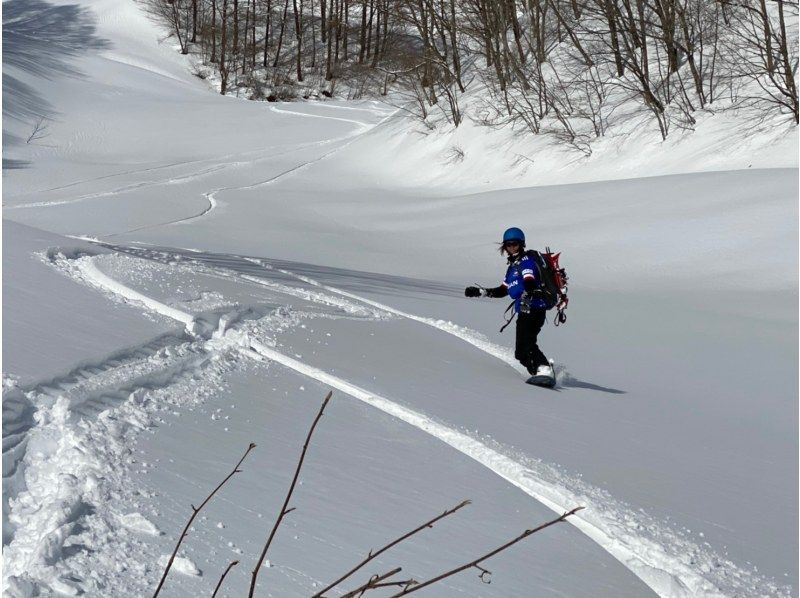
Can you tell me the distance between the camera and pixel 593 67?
23578 millimetres

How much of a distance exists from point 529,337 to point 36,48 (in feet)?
122

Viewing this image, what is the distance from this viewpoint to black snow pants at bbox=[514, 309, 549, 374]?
23.2 ft

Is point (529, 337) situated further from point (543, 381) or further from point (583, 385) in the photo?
point (583, 385)

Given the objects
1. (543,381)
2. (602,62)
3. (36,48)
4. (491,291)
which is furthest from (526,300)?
(36,48)

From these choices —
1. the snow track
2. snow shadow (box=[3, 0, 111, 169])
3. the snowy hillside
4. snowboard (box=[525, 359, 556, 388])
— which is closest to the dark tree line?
the snowy hillside

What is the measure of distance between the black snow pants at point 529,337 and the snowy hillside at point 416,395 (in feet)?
1.10

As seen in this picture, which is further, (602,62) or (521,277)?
(602,62)

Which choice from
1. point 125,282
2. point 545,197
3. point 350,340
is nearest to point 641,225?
point 545,197

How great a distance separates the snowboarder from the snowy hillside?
0.24m

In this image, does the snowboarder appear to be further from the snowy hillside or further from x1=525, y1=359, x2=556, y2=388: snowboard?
the snowy hillside

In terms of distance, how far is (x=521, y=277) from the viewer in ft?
23.0

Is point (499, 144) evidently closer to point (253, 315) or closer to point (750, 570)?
point (253, 315)

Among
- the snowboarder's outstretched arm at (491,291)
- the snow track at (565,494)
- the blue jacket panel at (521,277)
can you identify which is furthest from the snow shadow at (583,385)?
the snow track at (565,494)

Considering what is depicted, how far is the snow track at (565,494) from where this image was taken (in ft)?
11.5
